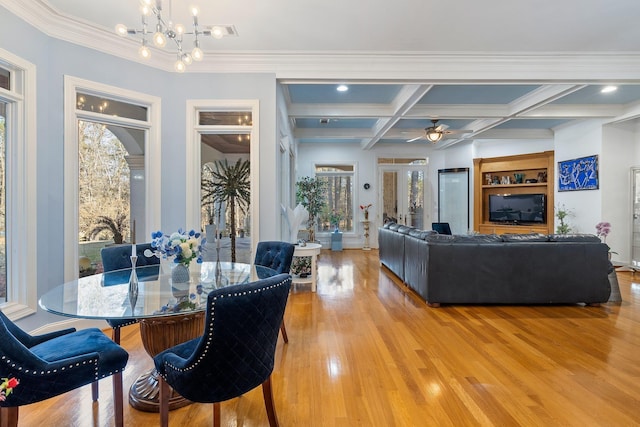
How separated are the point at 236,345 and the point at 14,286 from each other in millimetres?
2544

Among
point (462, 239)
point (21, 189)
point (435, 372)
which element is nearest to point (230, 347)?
point (435, 372)

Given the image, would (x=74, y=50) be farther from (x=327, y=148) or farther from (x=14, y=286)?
(x=327, y=148)

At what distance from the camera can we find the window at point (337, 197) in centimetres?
896

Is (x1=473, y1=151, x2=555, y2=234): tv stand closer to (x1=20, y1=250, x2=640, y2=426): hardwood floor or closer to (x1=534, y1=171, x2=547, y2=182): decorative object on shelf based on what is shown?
(x1=534, y1=171, x2=547, y2=182): decorative object on shelf

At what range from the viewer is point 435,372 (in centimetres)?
236

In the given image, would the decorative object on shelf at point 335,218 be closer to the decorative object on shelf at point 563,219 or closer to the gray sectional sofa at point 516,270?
the decorative object on shelf at point 563,219

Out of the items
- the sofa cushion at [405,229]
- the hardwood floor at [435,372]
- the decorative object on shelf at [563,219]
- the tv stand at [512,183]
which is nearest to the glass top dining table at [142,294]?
the hardwood floor at [435,372]

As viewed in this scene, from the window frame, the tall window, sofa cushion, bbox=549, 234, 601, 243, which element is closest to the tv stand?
the window frame

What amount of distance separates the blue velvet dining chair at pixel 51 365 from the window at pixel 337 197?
23.9ft

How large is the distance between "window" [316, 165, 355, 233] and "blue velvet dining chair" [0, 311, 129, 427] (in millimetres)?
7288

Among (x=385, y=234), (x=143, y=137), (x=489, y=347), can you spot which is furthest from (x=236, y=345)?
(x=385, y=234)

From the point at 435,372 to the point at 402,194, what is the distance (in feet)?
23.2

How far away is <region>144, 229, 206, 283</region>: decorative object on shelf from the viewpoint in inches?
86.0

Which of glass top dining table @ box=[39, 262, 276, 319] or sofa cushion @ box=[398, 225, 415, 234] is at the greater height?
sofa cushion @ box=[398, 225, 415, 234]
